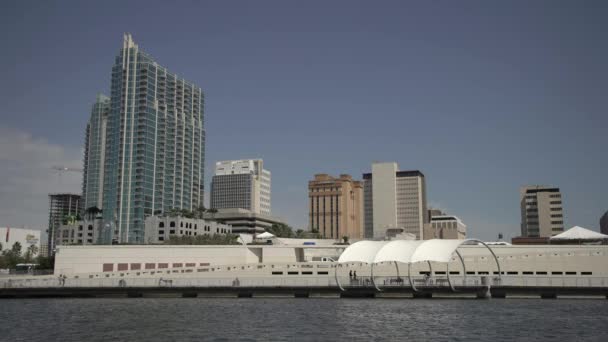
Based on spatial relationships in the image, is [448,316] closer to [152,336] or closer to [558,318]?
[558,318]

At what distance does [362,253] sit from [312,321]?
39.4 m

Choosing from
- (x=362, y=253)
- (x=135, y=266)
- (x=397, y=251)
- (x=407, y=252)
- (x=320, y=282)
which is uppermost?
(x=397, y=251)

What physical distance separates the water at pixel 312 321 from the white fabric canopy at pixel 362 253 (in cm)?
1488

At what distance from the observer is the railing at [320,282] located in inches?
3410

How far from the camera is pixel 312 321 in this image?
196ft

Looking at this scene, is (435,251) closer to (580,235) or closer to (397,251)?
(397,251)

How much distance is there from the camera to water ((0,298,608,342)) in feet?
164

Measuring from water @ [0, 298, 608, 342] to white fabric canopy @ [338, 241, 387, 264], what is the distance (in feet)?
48.8

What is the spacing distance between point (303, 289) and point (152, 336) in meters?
45.9

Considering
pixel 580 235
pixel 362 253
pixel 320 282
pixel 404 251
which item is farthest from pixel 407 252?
pixel 580 235

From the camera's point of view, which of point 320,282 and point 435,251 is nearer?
point 435,251

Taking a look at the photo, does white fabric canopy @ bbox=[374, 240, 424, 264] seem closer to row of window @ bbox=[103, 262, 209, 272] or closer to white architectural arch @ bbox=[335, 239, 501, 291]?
white architectural arch @ bbox=[335, 239, 501, 291]

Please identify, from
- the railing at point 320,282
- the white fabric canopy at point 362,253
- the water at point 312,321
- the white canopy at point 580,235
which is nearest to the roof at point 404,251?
the white fabric canopy at point 362,253

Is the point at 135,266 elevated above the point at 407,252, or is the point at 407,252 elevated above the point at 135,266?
the point at 407,252
